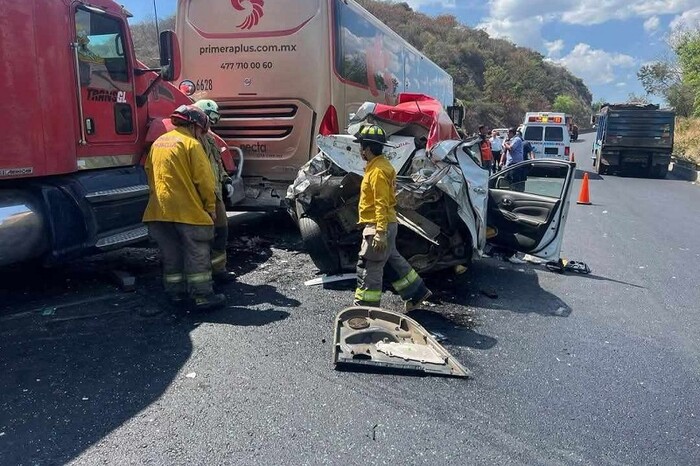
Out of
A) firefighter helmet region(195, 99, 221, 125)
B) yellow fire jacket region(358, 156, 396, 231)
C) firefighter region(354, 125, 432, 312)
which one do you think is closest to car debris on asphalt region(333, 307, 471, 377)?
firefighter region(354, 125, 432, 312)

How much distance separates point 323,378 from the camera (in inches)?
138

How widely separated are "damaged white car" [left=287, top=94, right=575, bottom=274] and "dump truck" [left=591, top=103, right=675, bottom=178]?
50.9ft

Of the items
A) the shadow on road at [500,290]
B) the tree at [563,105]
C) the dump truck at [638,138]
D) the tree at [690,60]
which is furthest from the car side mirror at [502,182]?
the tree at [563,105]

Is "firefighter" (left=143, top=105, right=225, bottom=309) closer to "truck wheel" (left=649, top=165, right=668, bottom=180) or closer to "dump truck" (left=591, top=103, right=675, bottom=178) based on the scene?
"dump truck" (left=591, top=103, right=675, bottom=178)

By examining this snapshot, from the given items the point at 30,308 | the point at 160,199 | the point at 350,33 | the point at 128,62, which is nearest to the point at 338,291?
the point at 160,199

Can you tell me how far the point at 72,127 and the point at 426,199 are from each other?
3.21 metres

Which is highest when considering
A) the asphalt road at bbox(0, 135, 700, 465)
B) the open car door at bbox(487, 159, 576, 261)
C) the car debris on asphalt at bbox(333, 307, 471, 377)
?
the open car door at bbox(487, 159, 576, 261)

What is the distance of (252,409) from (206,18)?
5686mm

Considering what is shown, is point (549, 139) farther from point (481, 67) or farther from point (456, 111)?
point (481, 67)

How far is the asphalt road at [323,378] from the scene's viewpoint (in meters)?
2.80

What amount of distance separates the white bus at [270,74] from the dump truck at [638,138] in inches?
592

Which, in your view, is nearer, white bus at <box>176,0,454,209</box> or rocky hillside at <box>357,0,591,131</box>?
white bus at <box>176,0,454,209</box>

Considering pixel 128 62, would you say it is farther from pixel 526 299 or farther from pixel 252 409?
pixel 526 299

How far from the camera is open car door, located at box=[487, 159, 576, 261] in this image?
5.71m
